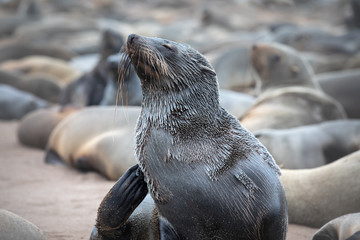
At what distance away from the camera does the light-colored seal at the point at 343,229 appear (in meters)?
3.19

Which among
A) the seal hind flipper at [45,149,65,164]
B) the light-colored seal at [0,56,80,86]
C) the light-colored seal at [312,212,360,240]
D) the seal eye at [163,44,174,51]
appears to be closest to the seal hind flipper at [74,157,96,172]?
the seal hind flipper at [45,149,65,164]

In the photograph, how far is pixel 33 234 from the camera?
319 centimetres

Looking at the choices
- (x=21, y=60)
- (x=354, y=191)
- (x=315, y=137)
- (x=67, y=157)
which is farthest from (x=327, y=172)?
(x=21, y=60)

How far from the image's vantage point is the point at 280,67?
298 inches

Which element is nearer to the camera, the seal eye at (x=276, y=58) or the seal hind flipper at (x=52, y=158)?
the seal hind flipper at (x=52, y=158)

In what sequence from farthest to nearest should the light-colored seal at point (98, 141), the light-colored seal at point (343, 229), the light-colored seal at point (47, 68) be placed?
the light-colored seal at point (47, 68)
the light-colored seal at point (98, 141)
the light-colored seal at point (343, 229)

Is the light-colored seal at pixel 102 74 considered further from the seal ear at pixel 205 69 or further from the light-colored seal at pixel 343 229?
the seal ear at pixel 205 69

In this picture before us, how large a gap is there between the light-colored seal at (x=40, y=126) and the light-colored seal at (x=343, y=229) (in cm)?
470

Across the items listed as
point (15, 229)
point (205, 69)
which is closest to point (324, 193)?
point (205, 69)

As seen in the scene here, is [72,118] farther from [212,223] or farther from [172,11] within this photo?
[172,11]

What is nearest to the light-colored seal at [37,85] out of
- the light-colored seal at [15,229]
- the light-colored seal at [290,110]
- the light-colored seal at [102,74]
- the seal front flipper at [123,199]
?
the light-colored seal at [102,74]

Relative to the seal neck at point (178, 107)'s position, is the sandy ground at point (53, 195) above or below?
below

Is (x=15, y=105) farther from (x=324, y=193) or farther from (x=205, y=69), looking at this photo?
(x=205, y=69)

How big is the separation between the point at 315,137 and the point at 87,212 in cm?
214
